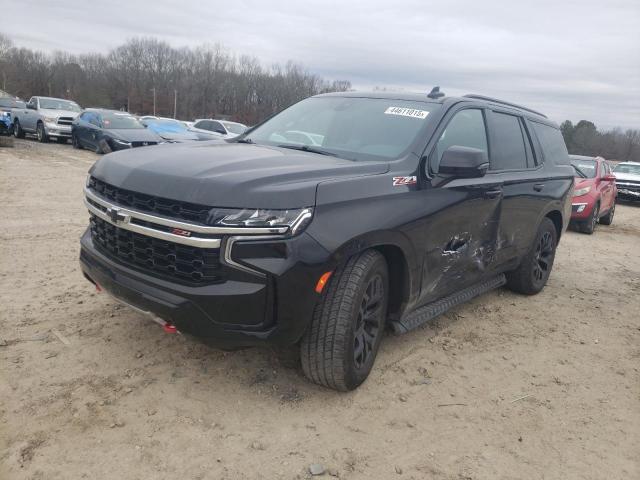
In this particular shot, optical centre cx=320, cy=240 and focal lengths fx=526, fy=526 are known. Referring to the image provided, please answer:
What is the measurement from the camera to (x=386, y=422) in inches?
117

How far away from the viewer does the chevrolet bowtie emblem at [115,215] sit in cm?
289

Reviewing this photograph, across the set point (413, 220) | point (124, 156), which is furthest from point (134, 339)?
point (413, 220)

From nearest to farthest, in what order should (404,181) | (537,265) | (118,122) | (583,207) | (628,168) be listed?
1. (404,181)
2. (537,265)
3. (583,207)
4. (118,122)
5. (628,168)

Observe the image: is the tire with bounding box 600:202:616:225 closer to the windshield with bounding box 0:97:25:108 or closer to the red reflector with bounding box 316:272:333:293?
the red reflector with bounding box 316:272:333:293

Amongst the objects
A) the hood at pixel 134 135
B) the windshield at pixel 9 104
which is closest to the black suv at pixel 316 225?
the hood at pixel 134 135

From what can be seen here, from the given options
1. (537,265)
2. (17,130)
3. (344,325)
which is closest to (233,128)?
(17,130)

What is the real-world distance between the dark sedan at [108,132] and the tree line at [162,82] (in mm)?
63274

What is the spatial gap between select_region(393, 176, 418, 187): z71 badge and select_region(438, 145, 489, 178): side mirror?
0.25 metres

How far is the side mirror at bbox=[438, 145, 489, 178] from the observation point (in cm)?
336

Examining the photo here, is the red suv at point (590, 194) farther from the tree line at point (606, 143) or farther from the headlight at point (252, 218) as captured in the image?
the tree line at point (606, 143)

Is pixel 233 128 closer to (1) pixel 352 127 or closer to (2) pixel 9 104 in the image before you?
(2) pixel 9 104

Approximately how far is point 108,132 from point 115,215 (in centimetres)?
1479

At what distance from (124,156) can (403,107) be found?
2.00m

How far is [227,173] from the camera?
277 centimetres
